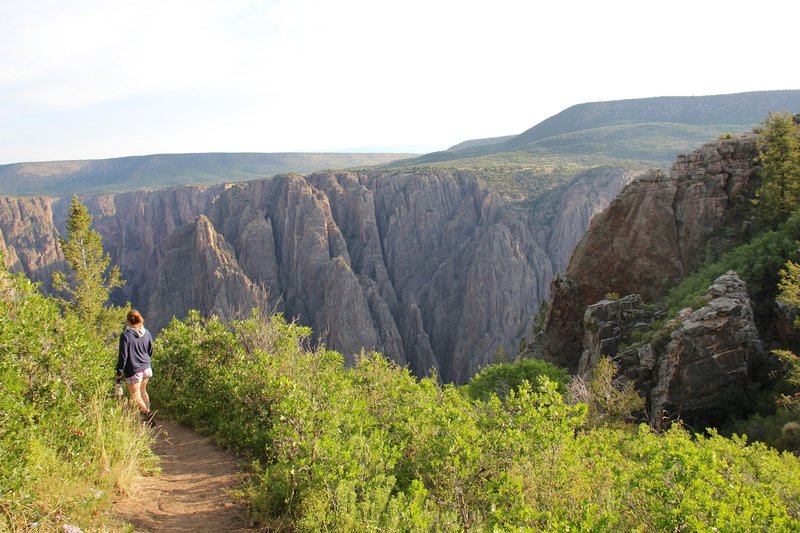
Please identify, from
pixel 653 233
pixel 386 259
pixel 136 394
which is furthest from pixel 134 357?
pixel 386 259

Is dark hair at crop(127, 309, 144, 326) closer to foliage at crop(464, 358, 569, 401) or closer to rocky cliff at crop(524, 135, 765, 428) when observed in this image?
rocky cliff at crop(524, 135, 765, 428)

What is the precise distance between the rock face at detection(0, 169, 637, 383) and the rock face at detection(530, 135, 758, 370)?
3413 centimetres

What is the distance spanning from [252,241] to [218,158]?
12936 cm

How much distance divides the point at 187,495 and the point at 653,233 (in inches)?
1076

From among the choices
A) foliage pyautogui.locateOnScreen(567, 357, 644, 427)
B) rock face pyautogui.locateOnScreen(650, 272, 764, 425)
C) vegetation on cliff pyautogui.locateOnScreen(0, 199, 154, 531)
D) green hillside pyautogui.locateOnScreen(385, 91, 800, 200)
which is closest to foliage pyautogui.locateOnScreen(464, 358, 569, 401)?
foliage pyautogui.locateOnScreen(567, 357, 644, 427)

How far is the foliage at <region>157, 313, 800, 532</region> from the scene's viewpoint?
489cm

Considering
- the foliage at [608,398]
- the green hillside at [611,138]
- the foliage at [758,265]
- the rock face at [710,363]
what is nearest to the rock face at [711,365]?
the rock face at [710,363]

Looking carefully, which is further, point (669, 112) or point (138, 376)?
point (669, 112)

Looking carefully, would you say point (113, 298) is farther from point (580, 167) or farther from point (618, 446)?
point (618, 446)

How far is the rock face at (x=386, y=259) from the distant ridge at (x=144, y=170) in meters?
86.0

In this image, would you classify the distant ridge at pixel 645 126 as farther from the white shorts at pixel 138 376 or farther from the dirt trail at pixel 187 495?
the dirt trail at pixel 187 495

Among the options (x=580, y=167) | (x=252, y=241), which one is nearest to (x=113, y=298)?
(x=252, y=241)

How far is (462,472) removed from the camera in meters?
5.62

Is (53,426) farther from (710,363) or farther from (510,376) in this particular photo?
(510,376)
